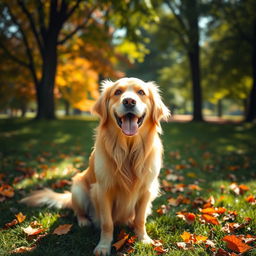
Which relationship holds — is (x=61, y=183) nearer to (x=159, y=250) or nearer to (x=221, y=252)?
(x=159, y=250)

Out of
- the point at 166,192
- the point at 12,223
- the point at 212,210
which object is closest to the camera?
the point at 12,223

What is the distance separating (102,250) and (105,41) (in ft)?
39.4

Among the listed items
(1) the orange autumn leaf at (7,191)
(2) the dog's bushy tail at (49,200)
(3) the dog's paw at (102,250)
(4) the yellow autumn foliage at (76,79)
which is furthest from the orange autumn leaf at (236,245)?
(4) the yellow autumn foliage at (76,79)

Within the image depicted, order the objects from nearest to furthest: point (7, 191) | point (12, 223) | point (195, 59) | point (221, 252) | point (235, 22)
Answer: point (221, 252) < point (12, 223) < point (7, 191) < point (235, 22) < point (195, 59)

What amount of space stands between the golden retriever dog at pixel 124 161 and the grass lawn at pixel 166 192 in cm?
21

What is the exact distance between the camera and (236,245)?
2271 millimetres

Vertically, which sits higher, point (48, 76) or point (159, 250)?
point (48, 76)

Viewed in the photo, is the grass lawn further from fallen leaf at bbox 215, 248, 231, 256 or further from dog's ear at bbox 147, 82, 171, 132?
dog's ear at bbox 147, 82, 171, 132

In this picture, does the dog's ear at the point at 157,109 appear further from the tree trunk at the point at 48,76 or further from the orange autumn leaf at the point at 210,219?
the tree trunk at the point at 48,76

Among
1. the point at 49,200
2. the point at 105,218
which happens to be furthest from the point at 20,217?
the point at 105,218

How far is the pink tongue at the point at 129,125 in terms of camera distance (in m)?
2.64

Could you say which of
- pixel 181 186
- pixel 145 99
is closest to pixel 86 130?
pixel 181 186

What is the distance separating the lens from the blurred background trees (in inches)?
432

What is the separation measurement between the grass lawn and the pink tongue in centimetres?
113
